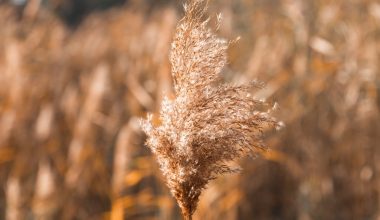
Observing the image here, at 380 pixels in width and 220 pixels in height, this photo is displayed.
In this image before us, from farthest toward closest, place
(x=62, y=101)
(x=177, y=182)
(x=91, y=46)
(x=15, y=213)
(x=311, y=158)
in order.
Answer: (x=91, y=46) < (x=62, y=101) < (x=311, y=158) < (x=15, y=213) < (x=177, y=182)

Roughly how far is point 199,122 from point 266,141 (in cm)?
315

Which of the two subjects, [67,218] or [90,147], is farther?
[90,147]

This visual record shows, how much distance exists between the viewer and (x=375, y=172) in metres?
3.92

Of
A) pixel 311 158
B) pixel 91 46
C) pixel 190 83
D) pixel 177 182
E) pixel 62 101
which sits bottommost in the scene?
pixel 177 182

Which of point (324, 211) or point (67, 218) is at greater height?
point (67, 218)

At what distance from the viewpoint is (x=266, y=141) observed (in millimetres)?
4012

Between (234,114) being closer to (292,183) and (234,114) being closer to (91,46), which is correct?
(292,183)

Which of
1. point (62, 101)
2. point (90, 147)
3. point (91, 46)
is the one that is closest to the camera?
point (90, 147)

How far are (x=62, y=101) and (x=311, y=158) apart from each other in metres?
2.42

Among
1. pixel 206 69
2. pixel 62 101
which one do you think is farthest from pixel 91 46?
pixel 206 69

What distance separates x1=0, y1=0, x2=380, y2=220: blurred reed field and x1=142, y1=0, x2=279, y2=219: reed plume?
7.27 feet

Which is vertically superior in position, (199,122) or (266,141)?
(266,141)

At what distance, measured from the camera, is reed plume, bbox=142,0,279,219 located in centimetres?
88

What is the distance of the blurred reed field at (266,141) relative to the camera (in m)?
3.61
